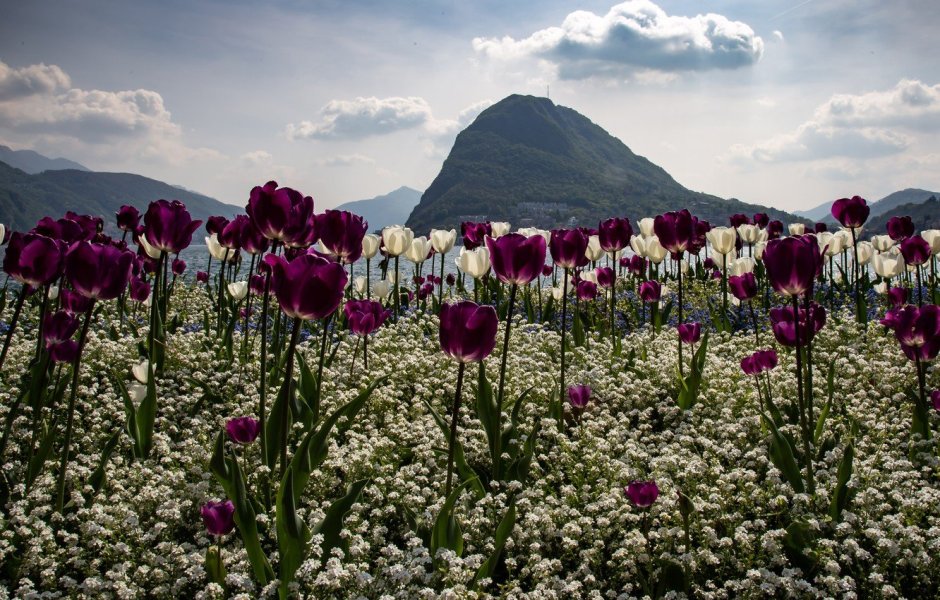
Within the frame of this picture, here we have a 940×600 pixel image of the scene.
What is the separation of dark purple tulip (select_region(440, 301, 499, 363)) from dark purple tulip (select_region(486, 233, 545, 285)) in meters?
A: 0.92

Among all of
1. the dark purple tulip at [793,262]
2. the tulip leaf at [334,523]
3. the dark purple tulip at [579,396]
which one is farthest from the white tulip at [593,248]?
the tulip leaf at [334,523]

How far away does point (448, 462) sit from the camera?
3.57 m

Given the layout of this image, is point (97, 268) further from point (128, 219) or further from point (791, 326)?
point (128, 219)

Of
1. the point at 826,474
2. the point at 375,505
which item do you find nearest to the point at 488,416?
the point at 375,505

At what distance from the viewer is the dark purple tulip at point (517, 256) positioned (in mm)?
3932

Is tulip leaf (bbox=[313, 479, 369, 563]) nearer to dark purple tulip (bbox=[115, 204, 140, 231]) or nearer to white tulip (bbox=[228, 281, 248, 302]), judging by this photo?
white tulip (bbox=[228, 281, 248, 302])

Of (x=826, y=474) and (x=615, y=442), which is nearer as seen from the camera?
(x=826, y=474)

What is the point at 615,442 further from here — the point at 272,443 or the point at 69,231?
the point at 69,231

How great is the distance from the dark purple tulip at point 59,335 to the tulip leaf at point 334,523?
2345mm

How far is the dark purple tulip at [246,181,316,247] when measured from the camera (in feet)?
11.8

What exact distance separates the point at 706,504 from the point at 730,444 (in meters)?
1.07

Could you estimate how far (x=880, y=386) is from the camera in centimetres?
570

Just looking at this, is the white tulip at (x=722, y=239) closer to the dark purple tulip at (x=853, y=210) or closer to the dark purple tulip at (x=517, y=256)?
the dark purple tulip at (x=853, y=210)

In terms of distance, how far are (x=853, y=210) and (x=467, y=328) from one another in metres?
6.31
